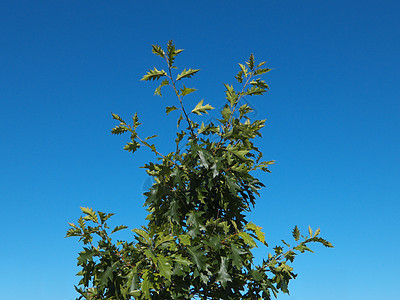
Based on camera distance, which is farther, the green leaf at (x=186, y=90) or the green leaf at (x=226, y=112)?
the green leaf at (x=226, y=112)

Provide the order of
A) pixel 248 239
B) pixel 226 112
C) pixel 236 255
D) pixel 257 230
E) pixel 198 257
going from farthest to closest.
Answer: pixel 226 112 → pixel 257 230 → pixel 248 239 → pixel 236 255 → pixel 198 257

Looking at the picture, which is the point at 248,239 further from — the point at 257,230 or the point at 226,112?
the point at 226,112

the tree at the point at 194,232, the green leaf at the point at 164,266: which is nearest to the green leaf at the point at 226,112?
the tree at the point at 194,232

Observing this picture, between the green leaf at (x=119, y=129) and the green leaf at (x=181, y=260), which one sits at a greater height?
the green leaf at (x=119, y=129)

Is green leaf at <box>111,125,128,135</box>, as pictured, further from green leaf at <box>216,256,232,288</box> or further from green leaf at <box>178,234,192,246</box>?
green leaf at <box>216,256,232,288</box>

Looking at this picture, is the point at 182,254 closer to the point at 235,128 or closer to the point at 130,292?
the point at 130,292

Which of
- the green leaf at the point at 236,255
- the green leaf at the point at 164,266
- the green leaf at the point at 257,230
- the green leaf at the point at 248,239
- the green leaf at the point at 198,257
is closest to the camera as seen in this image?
the green leaf at the point at 164,266

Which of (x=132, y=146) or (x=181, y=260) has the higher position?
(x=132, y=146)

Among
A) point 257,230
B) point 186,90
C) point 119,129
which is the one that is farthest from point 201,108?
point 257,230

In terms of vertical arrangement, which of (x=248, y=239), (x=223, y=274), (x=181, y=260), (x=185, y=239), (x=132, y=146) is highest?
(x=132, y=146)

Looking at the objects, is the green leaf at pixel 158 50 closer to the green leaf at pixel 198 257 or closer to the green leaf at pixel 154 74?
the green leaf at pixel 154 74

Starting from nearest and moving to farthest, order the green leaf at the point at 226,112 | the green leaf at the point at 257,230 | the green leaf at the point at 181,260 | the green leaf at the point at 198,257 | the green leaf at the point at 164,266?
1. the green leaf at the point at 164,266
2. the green leaf at the point at 181,260
3. the green leaf at the point at 198,257
4. the green leaf at the point at 257,230
5. the green leaf at the point at 226,112

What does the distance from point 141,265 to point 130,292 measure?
0.65m

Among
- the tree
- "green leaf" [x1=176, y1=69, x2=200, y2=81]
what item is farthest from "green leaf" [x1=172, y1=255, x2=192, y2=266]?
"green leaf" [x1=176, y1=69, x2=200, y2=81]
